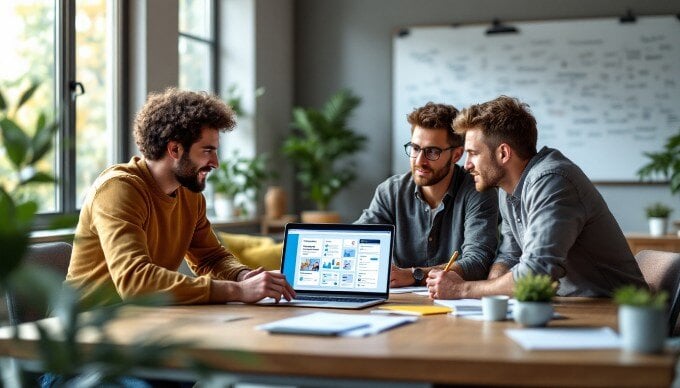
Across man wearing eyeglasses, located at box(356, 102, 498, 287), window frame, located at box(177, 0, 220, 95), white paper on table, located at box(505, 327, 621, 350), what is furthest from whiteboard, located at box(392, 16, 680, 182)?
white paper on table, located at box(505, 327, 621, 350)

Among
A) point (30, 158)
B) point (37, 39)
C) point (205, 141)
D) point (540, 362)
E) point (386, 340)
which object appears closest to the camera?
point (30, 158)

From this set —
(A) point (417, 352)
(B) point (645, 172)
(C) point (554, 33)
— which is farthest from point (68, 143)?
(C) point (554, 33)

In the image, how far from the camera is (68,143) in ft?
4.12

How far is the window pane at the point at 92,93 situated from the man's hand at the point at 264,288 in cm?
241

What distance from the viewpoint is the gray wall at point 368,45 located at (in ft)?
20.7

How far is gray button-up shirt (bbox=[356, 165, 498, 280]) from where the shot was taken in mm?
3107

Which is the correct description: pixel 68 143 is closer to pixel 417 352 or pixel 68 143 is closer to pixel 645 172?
pixel 417 352

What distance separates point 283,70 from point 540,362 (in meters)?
5.30

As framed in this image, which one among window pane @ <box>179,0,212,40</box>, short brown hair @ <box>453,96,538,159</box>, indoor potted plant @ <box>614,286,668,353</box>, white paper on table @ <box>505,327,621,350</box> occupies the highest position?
window pane @ <box>179,0,212,40</box>

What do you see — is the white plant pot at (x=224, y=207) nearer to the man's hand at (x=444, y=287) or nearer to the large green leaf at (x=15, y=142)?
the man's hand at (x=444, y=287)

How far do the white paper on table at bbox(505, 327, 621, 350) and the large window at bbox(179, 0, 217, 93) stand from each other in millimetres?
4203

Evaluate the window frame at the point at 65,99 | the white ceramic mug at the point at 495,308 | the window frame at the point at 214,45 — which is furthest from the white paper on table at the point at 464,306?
the window frame at the point at 214,45

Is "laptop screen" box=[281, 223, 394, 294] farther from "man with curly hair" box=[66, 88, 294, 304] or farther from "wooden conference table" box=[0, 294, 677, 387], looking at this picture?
"wooden conference table" box=[0, 294, 677, 387]

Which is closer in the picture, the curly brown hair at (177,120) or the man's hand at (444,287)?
the man's hand at (444,287)
